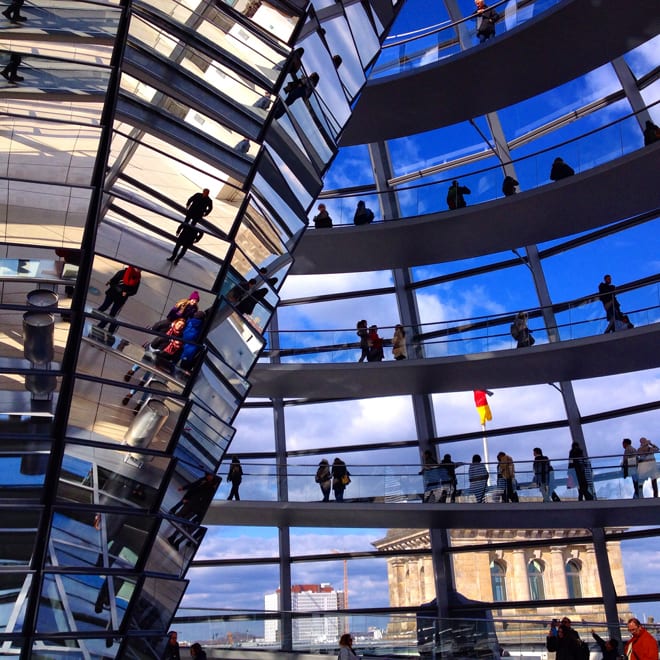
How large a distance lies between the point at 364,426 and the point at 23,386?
56.2 feet

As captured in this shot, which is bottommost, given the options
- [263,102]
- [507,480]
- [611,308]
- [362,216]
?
[507,480]

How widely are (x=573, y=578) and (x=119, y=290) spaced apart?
16.6m

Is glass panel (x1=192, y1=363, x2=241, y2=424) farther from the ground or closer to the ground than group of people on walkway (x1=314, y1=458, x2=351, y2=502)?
closer to the ground

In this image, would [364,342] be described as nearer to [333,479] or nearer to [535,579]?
[333,479]

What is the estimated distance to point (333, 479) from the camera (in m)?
20.6

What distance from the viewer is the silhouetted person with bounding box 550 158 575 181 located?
1923cm

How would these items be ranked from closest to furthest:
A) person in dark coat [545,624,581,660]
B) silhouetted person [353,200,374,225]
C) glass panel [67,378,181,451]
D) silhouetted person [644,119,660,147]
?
glass panel [67,378,181,451]
person in dark coat [545,624,581,660]
silhouetted person [644,119,660,147]
silhouetted person [353,200,374,225]

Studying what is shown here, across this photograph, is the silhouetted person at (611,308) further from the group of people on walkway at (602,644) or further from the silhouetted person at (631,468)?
the group of people on walkway at (602,644)

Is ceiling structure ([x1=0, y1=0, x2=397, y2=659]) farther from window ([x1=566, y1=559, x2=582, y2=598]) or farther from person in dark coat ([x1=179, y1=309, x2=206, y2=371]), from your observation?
window ([x1=566, y1=559, x2=582, y2=598])

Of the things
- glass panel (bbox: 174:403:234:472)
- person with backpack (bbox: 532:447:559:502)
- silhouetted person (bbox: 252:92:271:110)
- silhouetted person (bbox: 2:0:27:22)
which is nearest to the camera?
silhouetted person (bbox: 2:0:27:22)

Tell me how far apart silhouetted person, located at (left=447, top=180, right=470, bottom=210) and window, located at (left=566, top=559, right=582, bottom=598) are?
960cm

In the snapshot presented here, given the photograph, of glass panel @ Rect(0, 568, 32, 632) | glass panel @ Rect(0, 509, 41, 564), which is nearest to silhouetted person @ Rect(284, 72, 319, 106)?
glass panel @ Rect(0, 509, 41, 564)

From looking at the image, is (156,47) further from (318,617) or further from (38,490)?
(318,617)

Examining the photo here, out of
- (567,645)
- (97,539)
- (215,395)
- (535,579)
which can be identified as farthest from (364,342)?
(97,539)
